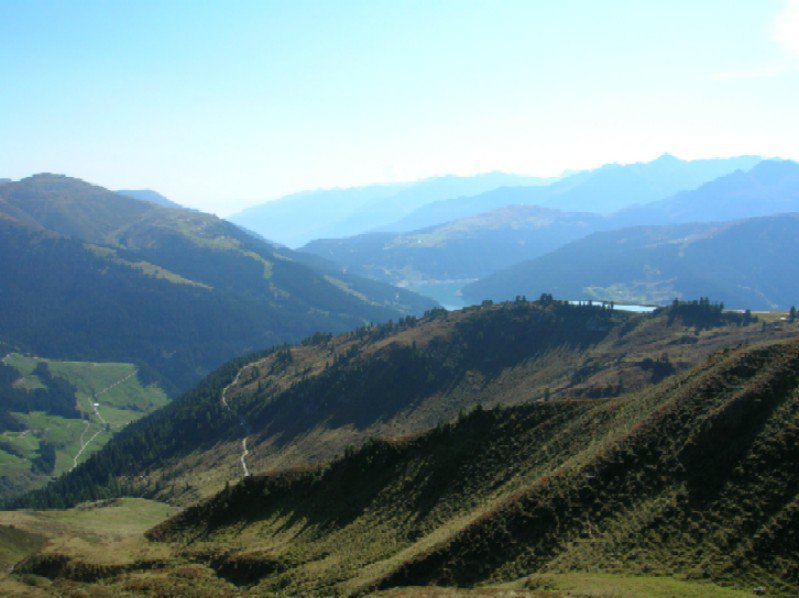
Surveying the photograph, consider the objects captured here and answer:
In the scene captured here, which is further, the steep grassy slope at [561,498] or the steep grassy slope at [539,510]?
the steep grassy slope at [561,498]

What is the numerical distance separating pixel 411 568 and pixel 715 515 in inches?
1008

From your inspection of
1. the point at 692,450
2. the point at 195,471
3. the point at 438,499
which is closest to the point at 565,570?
the point at 692,450

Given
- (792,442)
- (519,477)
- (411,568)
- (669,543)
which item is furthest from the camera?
(519,477)

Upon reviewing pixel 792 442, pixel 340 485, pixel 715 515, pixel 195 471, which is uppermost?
pixel 792 442

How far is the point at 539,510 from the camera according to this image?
175ft

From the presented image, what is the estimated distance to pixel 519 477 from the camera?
67438 millimetres

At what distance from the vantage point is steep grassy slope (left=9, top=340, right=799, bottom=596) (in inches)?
1665

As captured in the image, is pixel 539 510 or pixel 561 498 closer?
pixel 539 510

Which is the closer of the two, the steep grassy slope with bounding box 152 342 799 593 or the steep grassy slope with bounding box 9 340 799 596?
the steep grassy slope with bounding box 9 340 799 596

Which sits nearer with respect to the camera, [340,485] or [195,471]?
[340,485]

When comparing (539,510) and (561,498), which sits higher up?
(561,498)

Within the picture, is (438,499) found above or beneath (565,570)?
beneath

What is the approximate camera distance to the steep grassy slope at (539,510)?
42281 millimetres

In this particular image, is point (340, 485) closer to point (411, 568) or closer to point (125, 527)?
point (411, 568)
